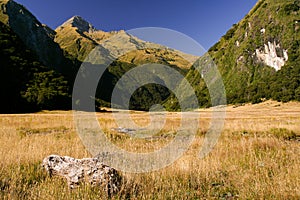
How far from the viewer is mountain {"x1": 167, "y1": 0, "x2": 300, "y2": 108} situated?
418 ft

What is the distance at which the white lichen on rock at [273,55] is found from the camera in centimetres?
14500

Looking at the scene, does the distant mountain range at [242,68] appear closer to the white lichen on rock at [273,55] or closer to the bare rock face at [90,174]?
the white lichen on rock at [273,55]

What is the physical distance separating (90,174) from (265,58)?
17420cm

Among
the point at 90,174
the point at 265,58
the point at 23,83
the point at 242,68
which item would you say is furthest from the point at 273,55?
the point at 90,174

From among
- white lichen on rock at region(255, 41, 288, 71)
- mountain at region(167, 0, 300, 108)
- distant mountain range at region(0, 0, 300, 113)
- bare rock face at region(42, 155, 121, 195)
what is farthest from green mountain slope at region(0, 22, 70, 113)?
white lichen on rock at region(255, 41, 288, 71)

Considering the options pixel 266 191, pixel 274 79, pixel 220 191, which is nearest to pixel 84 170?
pixel 220 191

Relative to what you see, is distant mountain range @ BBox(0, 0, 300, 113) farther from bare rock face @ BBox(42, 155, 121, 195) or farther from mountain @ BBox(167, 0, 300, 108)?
bare rock face @ BBox(42, 155, 121, 195)

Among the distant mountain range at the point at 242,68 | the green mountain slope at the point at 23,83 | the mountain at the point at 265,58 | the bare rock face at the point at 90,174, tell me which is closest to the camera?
the bare rock face at the point at 90,174

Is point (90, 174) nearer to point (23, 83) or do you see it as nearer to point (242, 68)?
Answer: point (23, 83)

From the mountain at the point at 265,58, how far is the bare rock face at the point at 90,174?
12204cm

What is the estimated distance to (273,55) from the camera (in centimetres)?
15125

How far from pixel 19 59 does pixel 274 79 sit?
131 metres

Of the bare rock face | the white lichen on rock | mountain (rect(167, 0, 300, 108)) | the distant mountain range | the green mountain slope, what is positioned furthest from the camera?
the white lichen on rock

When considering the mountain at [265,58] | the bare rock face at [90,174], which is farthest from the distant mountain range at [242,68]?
the bare rock face at [90,174]
